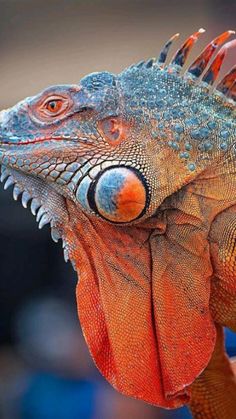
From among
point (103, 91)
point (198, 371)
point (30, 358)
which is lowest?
point (30, 358)

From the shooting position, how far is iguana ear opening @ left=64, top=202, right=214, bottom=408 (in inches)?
60.8

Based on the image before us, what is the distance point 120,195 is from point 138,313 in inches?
11.1

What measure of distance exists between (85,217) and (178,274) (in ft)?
0.78

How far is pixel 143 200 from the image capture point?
1.47m

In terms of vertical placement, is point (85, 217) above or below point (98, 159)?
below

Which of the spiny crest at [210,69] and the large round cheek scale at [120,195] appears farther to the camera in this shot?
the spiny crest at [210,69]

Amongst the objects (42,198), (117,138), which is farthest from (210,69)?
(42,198)

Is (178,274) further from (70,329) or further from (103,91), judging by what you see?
(70,329)

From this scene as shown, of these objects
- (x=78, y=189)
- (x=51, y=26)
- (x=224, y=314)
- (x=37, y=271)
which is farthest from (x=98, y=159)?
(x=51, y=26)

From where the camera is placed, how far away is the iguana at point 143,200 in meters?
1.49

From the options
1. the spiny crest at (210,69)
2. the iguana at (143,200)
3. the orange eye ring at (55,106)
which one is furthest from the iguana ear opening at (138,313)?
the spiny crest at (210,69)

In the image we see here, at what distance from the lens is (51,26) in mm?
4129

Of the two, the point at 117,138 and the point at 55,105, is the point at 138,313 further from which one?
the point at 55,105

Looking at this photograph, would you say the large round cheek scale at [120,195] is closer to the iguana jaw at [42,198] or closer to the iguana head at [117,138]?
the iguana head at [117,138]
